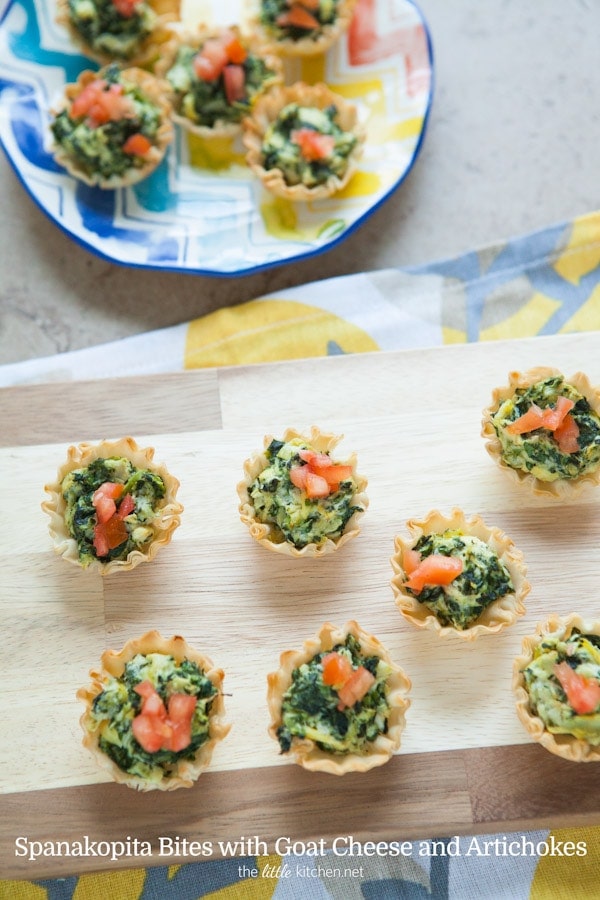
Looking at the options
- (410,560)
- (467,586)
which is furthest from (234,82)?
(467,586)

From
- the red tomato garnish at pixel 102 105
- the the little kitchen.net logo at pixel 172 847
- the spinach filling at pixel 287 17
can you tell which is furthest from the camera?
the spinach filling at pixel 287 17

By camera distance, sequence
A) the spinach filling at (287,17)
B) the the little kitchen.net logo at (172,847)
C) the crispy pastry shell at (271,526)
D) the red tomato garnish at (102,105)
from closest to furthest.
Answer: the the little kitchen.net logo at (172,847)
the crispy pastry shell at (271,526)
the red tomato garnish at (102,105)
the spinach filling at (287,17)

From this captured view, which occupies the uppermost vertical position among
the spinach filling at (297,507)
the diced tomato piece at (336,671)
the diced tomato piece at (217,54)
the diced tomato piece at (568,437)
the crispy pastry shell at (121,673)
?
the diced tomato piece at (217,54)

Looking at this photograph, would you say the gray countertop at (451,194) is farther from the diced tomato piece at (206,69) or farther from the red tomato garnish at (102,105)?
the diced tomato piece at (206,69)

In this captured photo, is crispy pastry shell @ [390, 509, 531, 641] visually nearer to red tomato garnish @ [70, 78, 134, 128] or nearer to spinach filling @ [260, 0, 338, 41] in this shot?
red tomato garnish @ [70, 78, 134, 128]

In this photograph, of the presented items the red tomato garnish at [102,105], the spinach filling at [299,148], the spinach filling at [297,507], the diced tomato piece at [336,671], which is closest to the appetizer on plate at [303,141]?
the spinach filling at [299,148]

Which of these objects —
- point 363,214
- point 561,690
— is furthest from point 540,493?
point 363,214

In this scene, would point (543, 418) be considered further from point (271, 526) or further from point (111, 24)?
point (111, 24)

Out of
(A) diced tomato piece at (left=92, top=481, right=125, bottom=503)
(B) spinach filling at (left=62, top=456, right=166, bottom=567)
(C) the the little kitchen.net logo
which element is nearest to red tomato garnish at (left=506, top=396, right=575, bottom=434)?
(B) spinach filling at (left=62, top=456, right=166, bottom=567)

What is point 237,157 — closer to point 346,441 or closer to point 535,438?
point 346,441
